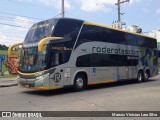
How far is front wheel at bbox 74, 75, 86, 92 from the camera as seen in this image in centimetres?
1502

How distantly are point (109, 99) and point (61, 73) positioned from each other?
3.21 meters

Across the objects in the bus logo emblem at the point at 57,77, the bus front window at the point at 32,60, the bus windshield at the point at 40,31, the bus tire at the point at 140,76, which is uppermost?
the bus windshield at the point at 40,31

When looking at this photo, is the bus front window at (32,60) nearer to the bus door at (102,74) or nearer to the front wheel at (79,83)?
the front wheel at (79,83)

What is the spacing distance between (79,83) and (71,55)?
1.66 m

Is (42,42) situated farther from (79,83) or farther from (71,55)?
(79,83)

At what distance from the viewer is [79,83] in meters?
15.2

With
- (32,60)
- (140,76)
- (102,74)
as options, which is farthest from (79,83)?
(140,76)

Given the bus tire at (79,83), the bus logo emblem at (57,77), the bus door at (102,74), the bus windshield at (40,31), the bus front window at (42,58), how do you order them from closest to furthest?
1. the bus front window at (42,58)
2. the bus logo emblem at (57,77)
3. the bus windshield at (40,31)
4. the bus tire at (79,83)
5. the bus door at (102,74)

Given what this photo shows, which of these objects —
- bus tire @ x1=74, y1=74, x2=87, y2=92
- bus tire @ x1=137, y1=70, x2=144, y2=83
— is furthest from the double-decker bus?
bus tire @ x1=137, y1=70, x2=144, y2=83

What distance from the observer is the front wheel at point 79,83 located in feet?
49.3

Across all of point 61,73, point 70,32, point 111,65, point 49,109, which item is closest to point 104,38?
point 111,65

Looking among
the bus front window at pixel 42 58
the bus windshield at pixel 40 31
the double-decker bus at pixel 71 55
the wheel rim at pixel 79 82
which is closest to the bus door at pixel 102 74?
the double-decker bus at pixel 71 55

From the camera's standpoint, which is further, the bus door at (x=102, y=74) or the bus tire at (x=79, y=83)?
the bus door at (x=102, y=74)

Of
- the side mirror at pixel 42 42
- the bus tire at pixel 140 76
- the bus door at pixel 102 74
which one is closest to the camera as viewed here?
the side mirror at pixel 42 42
